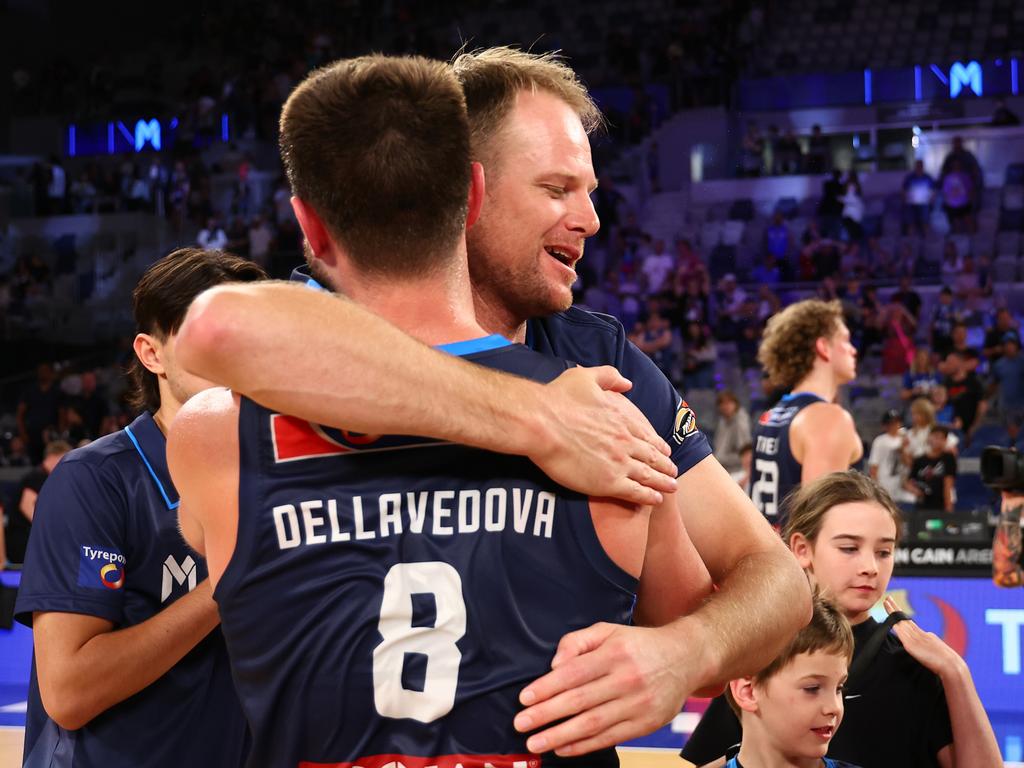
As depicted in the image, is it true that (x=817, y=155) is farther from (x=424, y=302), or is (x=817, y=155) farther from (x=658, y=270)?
(x=424, y=302)

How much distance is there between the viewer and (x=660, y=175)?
21.2 m

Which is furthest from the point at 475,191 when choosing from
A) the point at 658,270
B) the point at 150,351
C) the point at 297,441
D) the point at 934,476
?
the point at 658,270

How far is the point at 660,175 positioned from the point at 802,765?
18769 mm

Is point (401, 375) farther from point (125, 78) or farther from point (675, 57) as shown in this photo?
point (125, 78)

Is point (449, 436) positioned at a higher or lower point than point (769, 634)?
higher

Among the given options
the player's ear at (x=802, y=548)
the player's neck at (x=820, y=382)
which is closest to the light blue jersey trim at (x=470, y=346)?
the player's ear at (x=802, y=548)

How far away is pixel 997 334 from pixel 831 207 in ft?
14.6

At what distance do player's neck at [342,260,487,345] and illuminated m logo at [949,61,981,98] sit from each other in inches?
835

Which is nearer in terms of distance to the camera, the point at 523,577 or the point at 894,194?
the point at 523,577

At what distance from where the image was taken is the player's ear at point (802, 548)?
3.72 meters

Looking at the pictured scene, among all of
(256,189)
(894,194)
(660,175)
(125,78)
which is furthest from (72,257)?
(894,194)

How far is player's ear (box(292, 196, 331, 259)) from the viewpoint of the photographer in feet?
5.76

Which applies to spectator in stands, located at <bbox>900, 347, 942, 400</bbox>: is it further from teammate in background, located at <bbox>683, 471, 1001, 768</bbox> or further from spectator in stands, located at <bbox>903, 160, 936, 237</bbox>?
teammate in background, located at <bbox>683, 471, 1001, 768</bbox>

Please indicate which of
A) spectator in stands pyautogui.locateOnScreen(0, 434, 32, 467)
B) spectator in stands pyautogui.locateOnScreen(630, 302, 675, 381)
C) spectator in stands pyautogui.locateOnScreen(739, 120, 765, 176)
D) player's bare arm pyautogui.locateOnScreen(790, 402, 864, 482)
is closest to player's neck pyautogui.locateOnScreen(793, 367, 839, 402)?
player's bare arm pyautogui.locateOnScreen(790, 402, 864, 482)
